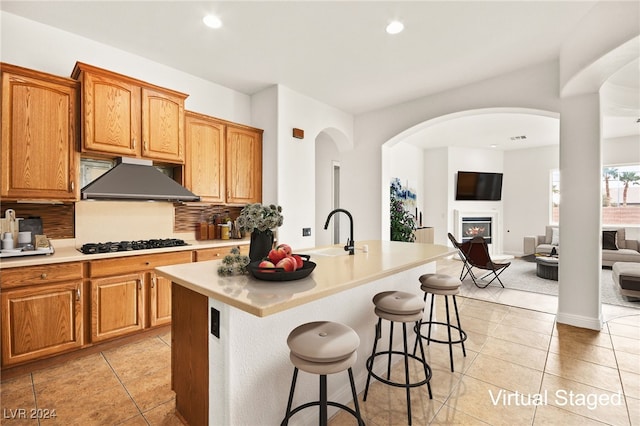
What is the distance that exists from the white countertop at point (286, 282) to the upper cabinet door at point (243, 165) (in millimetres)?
1947

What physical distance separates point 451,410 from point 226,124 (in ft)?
11.6

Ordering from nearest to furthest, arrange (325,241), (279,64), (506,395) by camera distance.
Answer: (506,395) → (279,64) → (325,241)

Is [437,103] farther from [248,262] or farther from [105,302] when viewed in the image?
[105,302]

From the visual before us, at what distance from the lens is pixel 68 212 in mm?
2830

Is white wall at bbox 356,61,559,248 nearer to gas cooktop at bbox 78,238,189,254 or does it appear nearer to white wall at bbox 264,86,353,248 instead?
white wall at bbox 264,86,353,248

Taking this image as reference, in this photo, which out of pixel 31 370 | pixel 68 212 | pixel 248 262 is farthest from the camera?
pixel 68 212

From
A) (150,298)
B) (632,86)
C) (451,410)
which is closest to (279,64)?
(150,298)

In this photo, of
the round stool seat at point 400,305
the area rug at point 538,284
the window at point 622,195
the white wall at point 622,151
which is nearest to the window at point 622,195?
the window at point 622,195

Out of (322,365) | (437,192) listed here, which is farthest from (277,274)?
(437,192)

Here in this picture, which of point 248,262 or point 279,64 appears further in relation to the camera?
point 279,64

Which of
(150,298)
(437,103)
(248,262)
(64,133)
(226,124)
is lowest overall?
(150,298)

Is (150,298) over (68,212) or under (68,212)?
under

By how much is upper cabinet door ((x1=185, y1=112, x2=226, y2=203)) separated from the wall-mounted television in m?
6.18

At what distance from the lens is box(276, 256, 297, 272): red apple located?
1.51 metres
